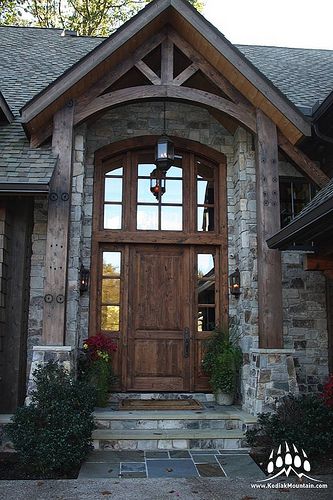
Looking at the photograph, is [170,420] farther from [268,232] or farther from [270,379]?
[268,232]

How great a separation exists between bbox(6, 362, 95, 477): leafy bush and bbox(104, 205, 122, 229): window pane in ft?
8.95

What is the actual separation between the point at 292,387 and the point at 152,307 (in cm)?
232

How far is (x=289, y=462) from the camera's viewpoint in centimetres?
507

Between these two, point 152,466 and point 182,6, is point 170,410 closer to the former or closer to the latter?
point 152,466

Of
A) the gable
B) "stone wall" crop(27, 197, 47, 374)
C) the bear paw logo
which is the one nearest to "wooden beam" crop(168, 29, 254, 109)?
the gable

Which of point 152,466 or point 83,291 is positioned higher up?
point 83,291

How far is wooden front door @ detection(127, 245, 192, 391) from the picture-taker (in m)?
7.25

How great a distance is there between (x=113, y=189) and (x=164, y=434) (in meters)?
3.64

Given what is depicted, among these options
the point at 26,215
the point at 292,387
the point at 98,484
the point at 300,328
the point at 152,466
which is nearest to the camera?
the point at 98,484

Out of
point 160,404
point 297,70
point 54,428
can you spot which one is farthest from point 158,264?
point 297,70

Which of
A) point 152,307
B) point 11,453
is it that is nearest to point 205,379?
point 152,307

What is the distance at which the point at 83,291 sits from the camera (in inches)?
279

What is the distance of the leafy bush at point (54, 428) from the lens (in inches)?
190

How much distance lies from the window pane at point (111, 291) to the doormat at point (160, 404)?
1399mm
